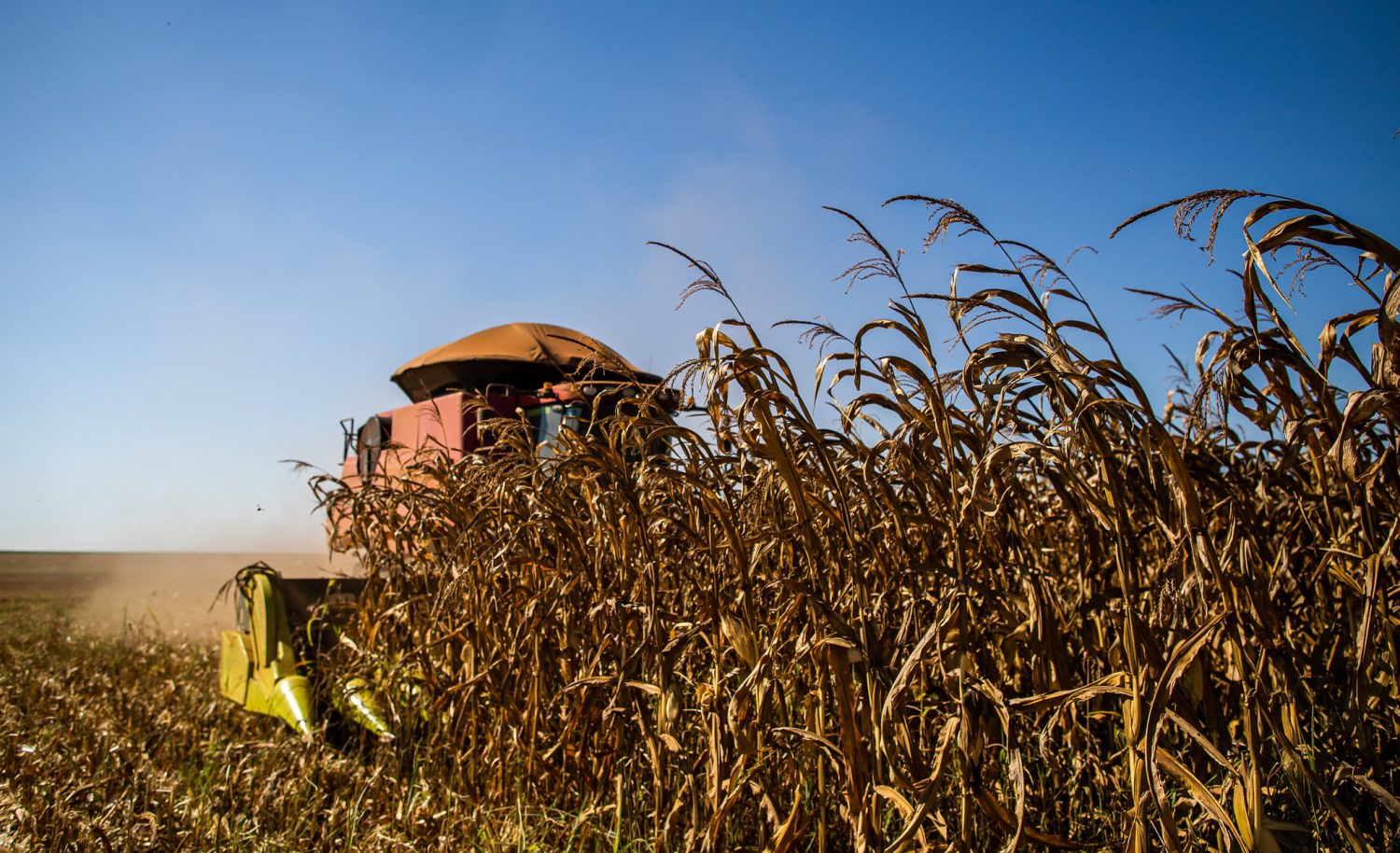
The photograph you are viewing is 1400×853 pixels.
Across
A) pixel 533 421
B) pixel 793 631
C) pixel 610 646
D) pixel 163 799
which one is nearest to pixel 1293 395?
pixel 793 631

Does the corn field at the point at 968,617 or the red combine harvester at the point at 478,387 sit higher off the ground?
the red combine harvester at the point at 478,387

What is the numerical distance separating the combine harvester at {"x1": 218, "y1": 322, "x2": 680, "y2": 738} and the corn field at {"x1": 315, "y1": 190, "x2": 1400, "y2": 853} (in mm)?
438

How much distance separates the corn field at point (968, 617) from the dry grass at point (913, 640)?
1cm

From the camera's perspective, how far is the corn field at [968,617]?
1566 mm

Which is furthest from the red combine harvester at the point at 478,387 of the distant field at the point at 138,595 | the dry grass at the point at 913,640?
the dry grass at the point at 913,640

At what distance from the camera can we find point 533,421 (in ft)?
20.5

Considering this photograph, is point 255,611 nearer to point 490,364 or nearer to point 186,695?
point 186,695

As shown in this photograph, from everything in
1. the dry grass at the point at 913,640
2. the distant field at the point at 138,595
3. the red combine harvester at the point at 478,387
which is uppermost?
the red combine harvester at the point at 478,387

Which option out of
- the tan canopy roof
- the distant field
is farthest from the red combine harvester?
the distant field

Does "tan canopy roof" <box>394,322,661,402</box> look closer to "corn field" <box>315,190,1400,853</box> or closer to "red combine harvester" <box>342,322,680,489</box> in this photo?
"red combine harvester" <box>342,322,680,489</box>

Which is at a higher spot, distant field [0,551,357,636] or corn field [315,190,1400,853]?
corn field [315,190,1400,853]

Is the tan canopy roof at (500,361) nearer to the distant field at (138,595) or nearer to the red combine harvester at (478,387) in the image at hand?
the red combine harvester at (478,387)

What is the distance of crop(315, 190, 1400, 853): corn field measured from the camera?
1.57 meters

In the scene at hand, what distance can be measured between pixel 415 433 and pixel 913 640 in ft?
16.7
